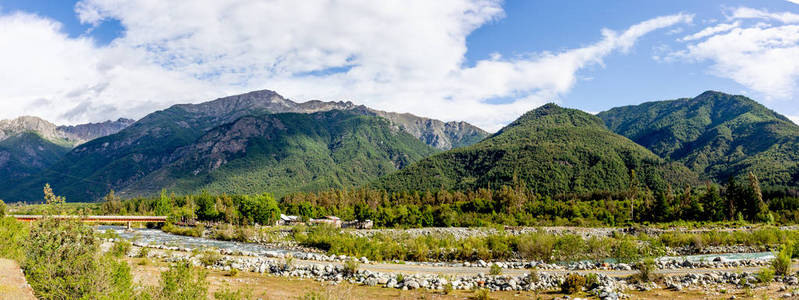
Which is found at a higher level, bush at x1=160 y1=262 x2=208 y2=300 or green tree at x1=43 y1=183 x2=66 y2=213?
green tree at x1=43 y1=183 x2=66 y2=213

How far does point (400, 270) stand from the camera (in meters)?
34.1

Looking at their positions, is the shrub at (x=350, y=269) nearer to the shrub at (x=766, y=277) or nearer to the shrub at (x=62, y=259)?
the shrub at (x=62, y=259)

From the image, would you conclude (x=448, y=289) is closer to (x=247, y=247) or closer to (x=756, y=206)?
(x=247, y=247)

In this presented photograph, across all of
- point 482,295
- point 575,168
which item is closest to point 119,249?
point 482,295

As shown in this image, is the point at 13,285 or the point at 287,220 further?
the point at 287,220

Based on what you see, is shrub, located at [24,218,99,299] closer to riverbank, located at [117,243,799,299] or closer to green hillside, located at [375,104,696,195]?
riverbank, located at [117,243,799,299]

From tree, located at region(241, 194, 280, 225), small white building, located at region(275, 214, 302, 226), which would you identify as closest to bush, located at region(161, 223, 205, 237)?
tree, located at region(241, 194, 280, 225)

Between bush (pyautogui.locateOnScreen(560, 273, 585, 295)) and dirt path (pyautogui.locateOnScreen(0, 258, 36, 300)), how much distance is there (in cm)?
2488

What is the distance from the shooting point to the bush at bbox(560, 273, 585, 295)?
2496 centimetres

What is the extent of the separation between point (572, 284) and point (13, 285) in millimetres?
26347

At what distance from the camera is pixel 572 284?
25.2 metres

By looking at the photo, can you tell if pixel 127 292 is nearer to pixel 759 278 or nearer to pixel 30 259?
pixel 30 259

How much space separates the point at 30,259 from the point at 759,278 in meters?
36.4

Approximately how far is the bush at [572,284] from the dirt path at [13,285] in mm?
24881
